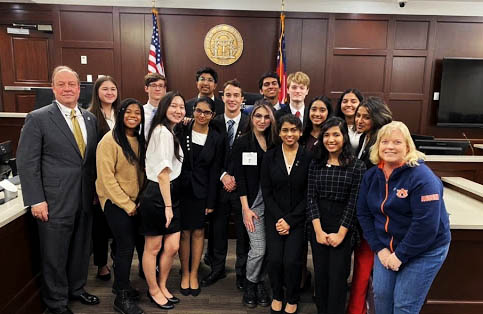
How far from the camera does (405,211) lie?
1.72 m

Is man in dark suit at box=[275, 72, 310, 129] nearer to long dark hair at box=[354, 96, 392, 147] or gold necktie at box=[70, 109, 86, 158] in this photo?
long dark hair at box=[354, 96, 392, 147]

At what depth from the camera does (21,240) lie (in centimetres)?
219

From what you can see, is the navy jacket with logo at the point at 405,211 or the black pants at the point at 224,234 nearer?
the navy jacket with logo at the point at 405,211

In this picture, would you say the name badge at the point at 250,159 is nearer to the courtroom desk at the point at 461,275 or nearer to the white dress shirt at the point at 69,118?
the white dress shirt at the point at 69,118

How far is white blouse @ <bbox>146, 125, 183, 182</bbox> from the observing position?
7.20ft

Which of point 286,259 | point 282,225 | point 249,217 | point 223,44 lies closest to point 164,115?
point 249,217

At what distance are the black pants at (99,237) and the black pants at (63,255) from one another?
11.7 inches

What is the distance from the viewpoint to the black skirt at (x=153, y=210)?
2242 millimetres

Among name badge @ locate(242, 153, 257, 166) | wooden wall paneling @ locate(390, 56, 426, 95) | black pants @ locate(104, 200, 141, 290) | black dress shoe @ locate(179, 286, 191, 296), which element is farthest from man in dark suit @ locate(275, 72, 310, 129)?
wooden wall paneling @ locate(390, 56, 426, 95)

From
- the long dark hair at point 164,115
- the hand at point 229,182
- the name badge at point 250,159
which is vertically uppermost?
the long dark hair at point 164,115

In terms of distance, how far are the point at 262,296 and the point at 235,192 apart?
0.78 m

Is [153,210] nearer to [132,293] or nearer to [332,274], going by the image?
[132,293]

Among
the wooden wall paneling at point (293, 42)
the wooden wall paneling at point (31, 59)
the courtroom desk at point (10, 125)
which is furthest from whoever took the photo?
the wooden wall paneling at point (293, 42)

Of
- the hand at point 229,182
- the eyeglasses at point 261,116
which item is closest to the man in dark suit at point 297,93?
the eyeglasses at point 261,116
